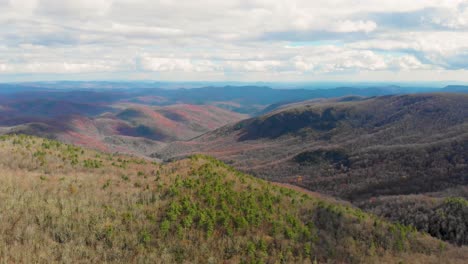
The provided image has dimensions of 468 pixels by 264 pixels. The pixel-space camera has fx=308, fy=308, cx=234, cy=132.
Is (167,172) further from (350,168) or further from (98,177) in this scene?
(350,168)

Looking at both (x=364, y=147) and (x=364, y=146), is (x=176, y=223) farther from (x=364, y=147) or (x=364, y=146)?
(x=364, y=146)

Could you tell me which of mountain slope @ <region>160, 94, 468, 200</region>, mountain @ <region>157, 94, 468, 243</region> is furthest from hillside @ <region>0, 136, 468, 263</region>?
mountain slope @ <region>160, 94, 468, 200</region>

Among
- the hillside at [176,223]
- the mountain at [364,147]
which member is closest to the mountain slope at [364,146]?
the mountain at [364,147]

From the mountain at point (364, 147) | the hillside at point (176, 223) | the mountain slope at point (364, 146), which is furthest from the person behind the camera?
the mountain slope at point (364, 146)

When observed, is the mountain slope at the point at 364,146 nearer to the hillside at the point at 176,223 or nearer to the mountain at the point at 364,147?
the mountain at the point at 364,147

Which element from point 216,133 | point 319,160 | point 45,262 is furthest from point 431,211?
point 216,133

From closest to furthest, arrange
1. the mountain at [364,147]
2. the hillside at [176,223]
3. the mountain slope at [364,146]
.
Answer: the hillside at [176,223], the mountain at [364,147], the mountain slope at [364,146]

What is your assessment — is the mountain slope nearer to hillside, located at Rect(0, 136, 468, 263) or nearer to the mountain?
the mountain

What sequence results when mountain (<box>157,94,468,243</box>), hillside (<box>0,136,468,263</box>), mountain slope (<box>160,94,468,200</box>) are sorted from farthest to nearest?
1. mountain slope (<box>160,94,468,200</box>)
2. mountain (<box>157,94,468,243</box>)
3. hillside (<box>0,136,468,263</box>)
